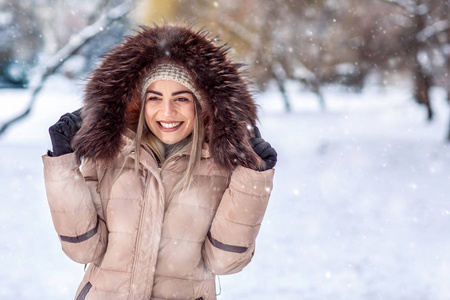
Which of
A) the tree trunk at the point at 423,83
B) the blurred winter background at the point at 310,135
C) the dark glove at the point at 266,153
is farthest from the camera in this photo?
the tree trunk at the point at 423,83

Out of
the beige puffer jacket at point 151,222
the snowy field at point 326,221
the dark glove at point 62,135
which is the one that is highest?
the dark glove at point 62,135

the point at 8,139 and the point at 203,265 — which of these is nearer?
the point at 203,265

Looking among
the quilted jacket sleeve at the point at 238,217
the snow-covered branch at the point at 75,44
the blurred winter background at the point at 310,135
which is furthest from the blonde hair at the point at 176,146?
the snow-covered branch at the point at 75,44

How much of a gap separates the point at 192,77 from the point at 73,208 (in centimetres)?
72

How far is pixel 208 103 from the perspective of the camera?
2.07 m

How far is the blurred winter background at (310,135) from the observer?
4.23 m

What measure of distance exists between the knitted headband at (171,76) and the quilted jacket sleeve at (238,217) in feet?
1.37

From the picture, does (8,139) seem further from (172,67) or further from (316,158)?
(172,67)

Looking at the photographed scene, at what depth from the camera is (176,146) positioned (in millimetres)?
2184

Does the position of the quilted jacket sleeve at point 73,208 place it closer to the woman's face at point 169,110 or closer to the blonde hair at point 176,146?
the blonde hair at point 176,146

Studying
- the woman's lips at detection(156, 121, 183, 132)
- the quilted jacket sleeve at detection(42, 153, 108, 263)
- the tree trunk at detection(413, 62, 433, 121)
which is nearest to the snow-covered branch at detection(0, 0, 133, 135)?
the tree trunk at detection(413, 62, 433, 121)

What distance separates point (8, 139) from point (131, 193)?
9.23m

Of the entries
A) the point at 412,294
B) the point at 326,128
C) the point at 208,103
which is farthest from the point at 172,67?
the point at 326,128

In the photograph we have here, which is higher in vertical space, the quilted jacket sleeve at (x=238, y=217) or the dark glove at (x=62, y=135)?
the dark glove at (x=62, y=135)
